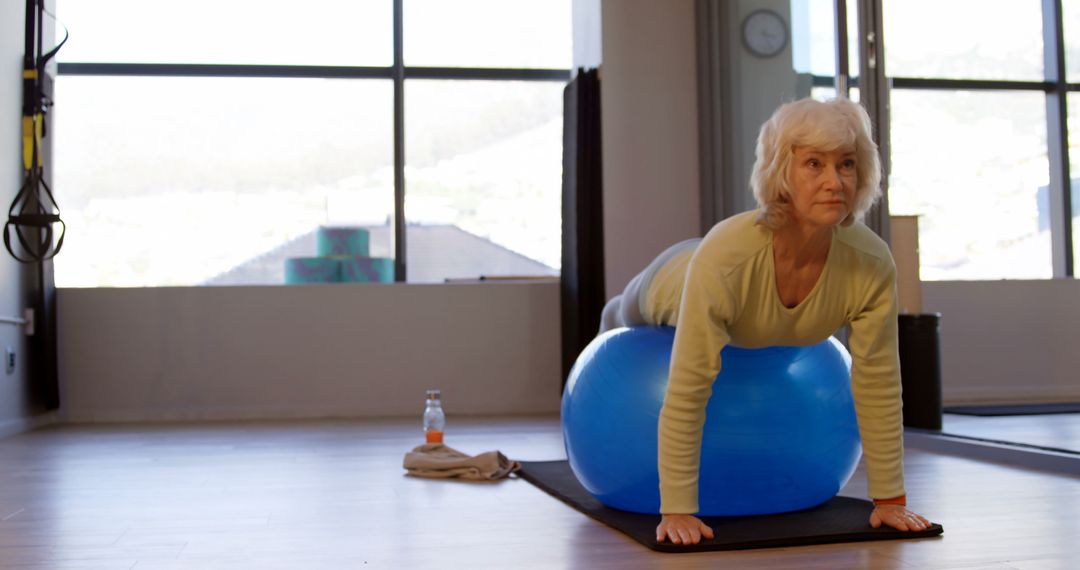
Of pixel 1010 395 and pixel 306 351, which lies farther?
pixel 306 351

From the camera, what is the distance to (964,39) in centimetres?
398

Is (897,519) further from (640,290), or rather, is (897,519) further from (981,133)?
(981,133)

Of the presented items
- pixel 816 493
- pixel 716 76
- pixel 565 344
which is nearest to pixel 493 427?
pixel 565 344

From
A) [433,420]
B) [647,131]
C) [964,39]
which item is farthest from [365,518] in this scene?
[647,131]

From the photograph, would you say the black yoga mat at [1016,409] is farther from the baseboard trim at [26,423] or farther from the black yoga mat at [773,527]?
the baseboard trim at [26,423]

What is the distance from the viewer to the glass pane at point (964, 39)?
3.29m

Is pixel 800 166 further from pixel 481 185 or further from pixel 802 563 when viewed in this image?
pixel 481 185

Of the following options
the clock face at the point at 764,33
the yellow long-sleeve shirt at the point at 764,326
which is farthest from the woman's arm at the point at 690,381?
the clock face at the point at 764,33

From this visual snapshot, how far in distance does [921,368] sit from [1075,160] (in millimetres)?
1263

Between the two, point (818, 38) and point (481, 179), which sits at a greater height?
point (818, 38)

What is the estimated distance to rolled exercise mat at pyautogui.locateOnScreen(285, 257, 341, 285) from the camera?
19.1 feet

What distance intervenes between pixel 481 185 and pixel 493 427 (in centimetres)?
175

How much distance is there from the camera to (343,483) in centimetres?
310

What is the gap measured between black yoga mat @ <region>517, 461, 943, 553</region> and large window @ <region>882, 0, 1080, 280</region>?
47.9 inches
